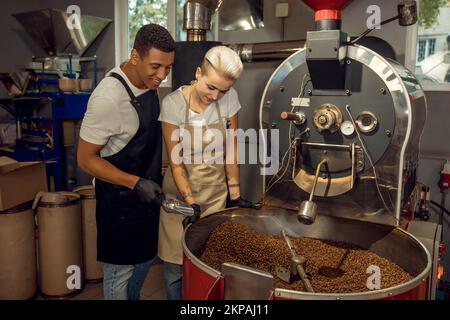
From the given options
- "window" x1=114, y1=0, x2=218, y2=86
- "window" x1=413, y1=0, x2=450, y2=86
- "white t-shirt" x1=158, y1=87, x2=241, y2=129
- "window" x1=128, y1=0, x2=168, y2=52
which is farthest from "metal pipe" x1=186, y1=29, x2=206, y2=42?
"window" x1=128, y1=0, x2=168, y2=52

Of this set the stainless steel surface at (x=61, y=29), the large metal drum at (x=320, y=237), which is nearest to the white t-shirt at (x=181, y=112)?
the large metal drum at (x=320, y=237)

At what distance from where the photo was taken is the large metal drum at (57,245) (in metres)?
2.54

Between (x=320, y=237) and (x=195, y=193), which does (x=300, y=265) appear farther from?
(x=195, y=193)

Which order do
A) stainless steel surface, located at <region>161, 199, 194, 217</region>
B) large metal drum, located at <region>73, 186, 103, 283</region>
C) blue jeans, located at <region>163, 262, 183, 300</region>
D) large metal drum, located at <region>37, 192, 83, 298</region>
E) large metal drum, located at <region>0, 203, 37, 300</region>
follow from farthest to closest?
1. large metal drum, located at <region>73, 186, 103, 283</region>
2. large metal drum, located at <region>37, 192, 83, 298</region>
3. large metal drum, located at <region>0, 203, 37, 300</region>
4. blue jeans, located at <region>163, 262, 183, 300</region>
5. stainless steel surface, located at <region>161, 199, 194, 217</region>

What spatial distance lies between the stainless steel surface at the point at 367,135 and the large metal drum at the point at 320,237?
3.7 inches

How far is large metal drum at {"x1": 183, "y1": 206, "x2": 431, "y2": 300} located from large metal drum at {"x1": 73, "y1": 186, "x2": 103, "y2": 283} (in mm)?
1566

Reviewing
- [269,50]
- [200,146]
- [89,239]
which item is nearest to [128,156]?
[200,146]

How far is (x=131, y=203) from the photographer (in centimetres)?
160

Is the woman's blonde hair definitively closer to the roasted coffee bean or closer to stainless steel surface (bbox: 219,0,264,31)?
the roasted coffee bean

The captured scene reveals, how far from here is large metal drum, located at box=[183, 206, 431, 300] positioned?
94cm

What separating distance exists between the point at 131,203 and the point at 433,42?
2165 mm
